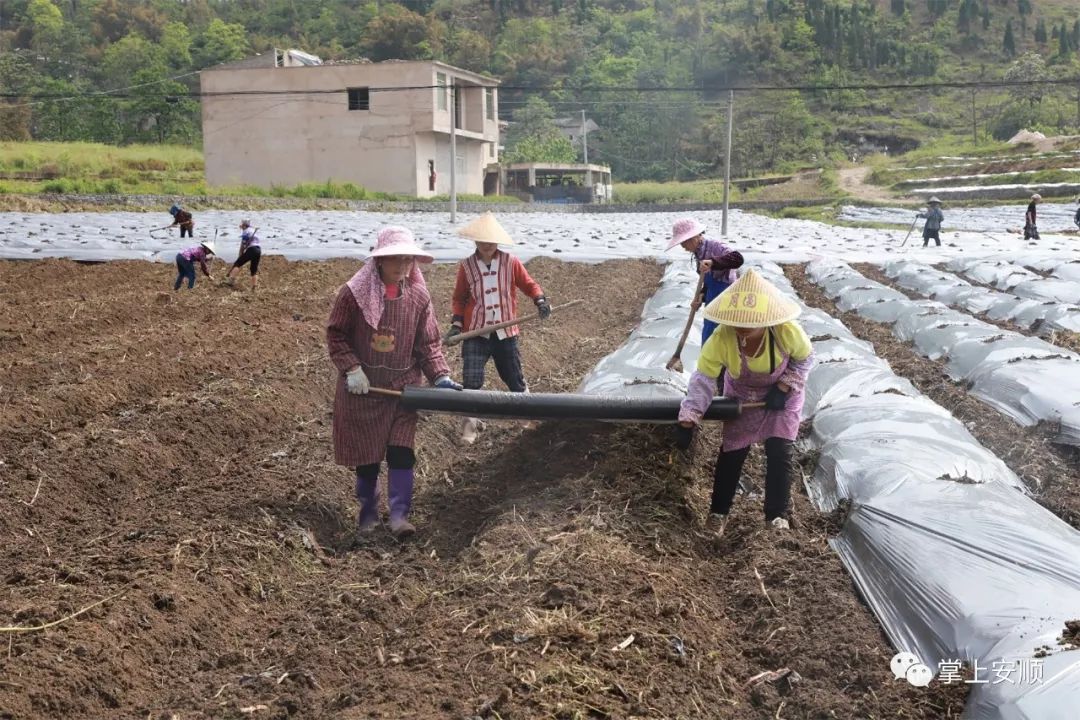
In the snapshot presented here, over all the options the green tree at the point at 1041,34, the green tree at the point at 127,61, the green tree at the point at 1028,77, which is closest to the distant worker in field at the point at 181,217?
the green tree at the point at 127,61

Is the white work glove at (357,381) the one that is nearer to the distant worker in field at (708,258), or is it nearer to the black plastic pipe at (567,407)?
the black plastic pipe at (567,407)

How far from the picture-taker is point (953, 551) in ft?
10.5

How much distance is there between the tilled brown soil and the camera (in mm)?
4633

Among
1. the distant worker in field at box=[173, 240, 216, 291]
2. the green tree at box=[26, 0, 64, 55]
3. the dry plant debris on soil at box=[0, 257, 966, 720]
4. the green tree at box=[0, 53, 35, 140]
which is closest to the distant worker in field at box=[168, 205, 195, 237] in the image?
the distant worker in field at box=[173, 240, 216, 291]

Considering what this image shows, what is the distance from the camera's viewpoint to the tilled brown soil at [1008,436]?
4.63 meters

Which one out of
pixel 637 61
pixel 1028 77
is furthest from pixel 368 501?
pixel 637 61

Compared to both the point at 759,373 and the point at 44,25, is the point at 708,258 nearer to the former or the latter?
the point at 759,373

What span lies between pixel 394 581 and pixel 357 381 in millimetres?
807

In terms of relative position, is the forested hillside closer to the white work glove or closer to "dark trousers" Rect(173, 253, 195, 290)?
"dark trousers" Rect(173, 253, 195, 290)

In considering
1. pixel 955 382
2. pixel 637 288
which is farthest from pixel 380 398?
pixel 637 288

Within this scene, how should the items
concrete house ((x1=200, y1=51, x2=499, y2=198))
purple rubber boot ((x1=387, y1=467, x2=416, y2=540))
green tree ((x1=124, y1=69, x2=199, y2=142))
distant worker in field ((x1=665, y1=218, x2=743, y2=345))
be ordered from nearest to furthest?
purple rubber boot ((x1=387, y1=467, x2=416, y2=540))
distant worker in field ((x1=665, y1=218, x2=743, y2=345))
concrete house ((x1=200, y1=51, x2=499, y2=198))
green tree ((x1=124, y1=69, x2=199, y2=142))

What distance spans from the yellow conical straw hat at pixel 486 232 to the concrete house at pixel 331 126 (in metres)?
29.2

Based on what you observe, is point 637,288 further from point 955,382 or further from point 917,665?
point 917,665

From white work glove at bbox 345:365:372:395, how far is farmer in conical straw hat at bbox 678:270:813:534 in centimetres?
126
